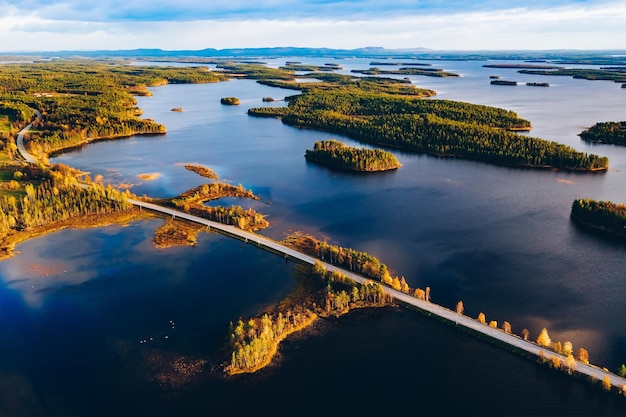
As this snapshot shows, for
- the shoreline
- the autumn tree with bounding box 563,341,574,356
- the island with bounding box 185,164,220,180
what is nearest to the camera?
the autumn tree with bounding box 563,341,574,356

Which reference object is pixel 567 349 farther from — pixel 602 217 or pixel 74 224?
pixel 74 224

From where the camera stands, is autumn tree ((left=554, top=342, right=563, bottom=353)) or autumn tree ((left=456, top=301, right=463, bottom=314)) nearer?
autumn tree ((left=554, top=342, right=563, bottom=353))

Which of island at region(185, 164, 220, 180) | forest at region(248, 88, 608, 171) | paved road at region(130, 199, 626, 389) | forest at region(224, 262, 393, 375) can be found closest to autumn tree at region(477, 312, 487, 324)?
paved road at region(130, 199, 626, 389)

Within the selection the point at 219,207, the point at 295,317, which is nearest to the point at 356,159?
the point at 219,207

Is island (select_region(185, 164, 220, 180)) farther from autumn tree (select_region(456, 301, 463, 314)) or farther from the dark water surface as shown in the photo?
autumn tree (select_region(456, 301, 463, 314))

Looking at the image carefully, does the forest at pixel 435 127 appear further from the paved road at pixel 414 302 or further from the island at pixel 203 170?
the paved road at pixel 414 302

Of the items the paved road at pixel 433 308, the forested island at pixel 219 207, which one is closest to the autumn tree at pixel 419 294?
the paved road at pixel 433 308
